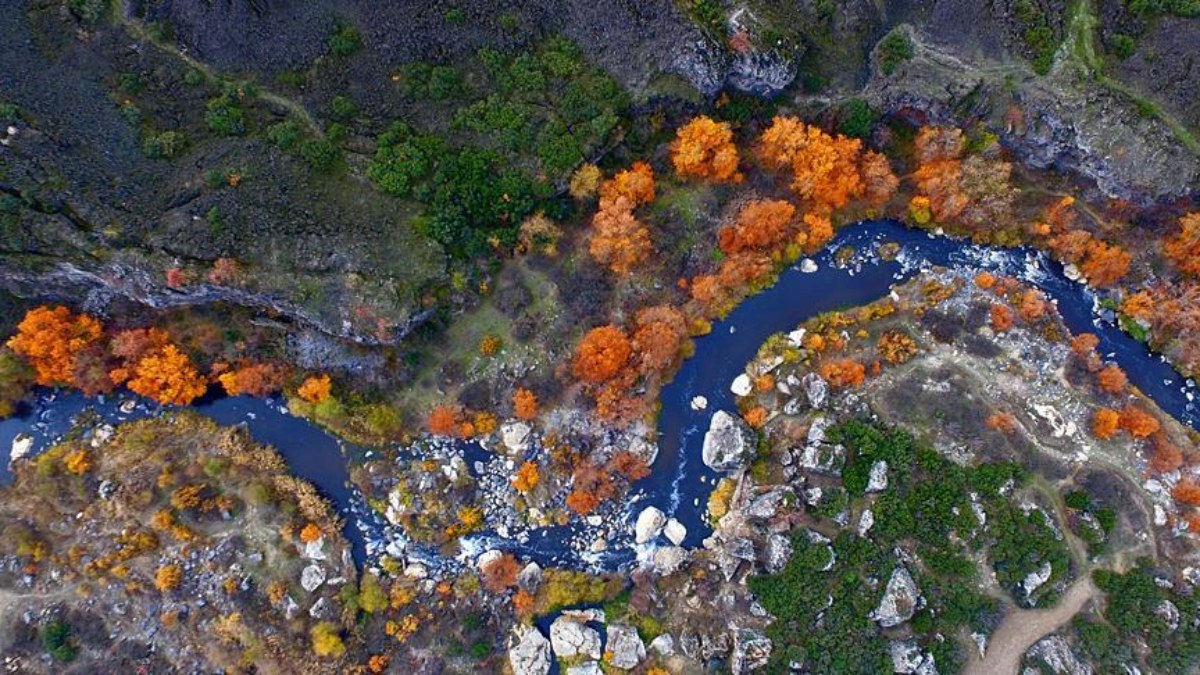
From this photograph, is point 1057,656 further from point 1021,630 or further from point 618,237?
point 618,237

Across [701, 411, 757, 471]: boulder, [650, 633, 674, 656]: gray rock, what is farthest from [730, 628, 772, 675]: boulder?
[701, 411, 757, 471]: boulder

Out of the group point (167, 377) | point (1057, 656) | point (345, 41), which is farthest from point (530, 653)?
point (345, 41)

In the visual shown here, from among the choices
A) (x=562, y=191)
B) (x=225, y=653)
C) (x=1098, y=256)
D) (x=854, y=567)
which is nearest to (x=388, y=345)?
(x=562, y=191)

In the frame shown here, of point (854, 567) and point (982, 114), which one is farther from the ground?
point (982, 114)

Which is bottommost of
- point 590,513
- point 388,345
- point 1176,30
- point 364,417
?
point 590,513

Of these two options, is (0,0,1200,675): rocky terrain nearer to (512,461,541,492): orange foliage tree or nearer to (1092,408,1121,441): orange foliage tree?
(1092,408,1121,441): orange foliage tree

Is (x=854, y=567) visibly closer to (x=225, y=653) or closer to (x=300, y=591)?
(x=300, y=591)

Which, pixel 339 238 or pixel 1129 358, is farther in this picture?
pixel 1129 358
